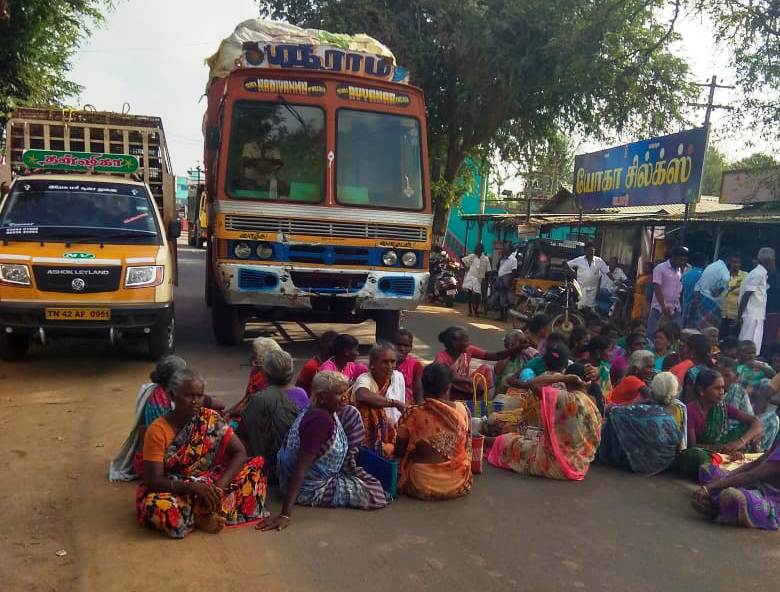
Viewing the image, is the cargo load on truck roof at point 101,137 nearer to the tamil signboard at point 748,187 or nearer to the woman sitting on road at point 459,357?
the woman sitting on road at point 459,357

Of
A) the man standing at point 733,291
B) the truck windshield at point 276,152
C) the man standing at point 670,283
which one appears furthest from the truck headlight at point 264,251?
the man standing at point 733,291

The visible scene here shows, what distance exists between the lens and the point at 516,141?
19844 millimetres

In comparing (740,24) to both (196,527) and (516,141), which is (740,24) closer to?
(516,141)

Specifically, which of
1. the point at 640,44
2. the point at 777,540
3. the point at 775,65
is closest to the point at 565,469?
the point at 777,540

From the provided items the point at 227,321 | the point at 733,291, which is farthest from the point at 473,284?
the point at 227,321

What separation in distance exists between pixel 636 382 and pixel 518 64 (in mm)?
11465

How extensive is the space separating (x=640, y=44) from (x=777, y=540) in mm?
12999

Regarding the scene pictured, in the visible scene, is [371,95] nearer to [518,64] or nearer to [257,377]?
[257,377]

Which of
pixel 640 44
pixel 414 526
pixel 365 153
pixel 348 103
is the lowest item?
pixel 414 526

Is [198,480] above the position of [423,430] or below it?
below

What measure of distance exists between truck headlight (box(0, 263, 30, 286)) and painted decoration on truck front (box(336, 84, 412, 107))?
147 inches

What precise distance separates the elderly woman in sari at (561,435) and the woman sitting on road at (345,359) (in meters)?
1.28

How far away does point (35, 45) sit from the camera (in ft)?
51.2

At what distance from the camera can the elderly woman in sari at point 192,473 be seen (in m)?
3.65
